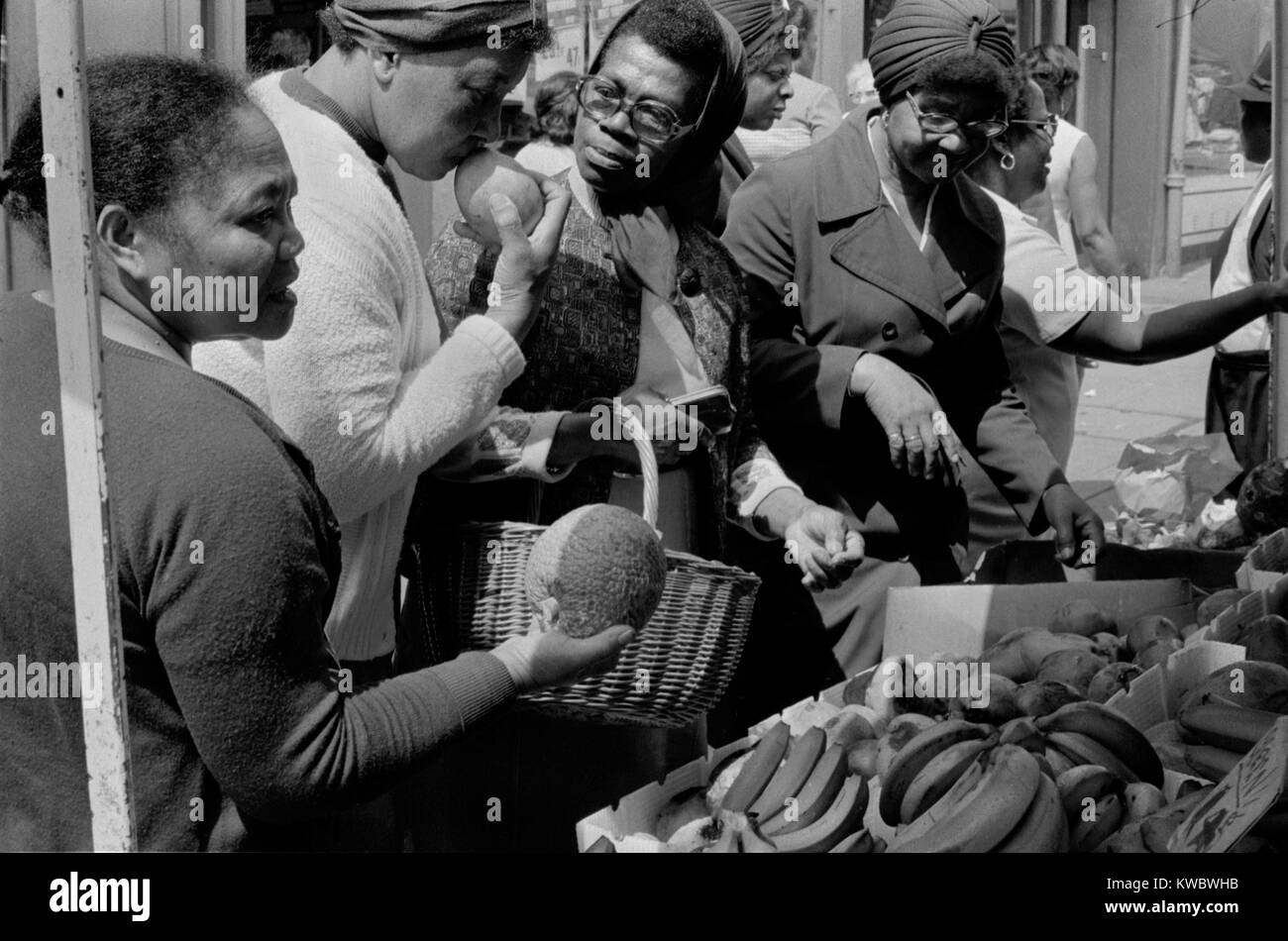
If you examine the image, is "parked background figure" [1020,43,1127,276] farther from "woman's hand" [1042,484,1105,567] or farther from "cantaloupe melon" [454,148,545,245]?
"cantaloupe melon" [454,148,545,245]

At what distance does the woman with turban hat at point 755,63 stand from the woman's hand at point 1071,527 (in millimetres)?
937

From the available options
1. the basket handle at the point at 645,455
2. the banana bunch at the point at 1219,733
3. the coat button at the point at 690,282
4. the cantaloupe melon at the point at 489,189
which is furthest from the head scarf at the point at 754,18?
the banana bunch at the point at 1219,733

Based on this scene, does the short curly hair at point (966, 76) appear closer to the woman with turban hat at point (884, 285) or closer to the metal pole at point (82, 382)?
the woman with turban hat at point (884, 285)

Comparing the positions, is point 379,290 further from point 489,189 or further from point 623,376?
point 623,376

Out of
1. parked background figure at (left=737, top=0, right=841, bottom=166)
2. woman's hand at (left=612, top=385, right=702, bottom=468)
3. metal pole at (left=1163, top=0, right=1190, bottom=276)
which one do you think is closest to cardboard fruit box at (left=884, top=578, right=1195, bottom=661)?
woman's hand at (left=612, top=385, right=702, bottom=468)

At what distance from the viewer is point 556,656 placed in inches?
73.3

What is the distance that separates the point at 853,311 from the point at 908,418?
342 mm

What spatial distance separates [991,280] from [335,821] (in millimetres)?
2029

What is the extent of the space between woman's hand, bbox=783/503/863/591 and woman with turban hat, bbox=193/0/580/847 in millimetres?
706

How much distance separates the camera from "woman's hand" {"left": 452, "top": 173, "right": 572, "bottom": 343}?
91.0 inches

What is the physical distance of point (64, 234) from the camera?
1557 mm

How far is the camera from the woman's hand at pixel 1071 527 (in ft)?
11.3

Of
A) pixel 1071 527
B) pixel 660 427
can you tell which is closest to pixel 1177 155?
pixel 1071 527

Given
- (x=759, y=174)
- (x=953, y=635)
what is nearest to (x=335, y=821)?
(x=953, y=635)
